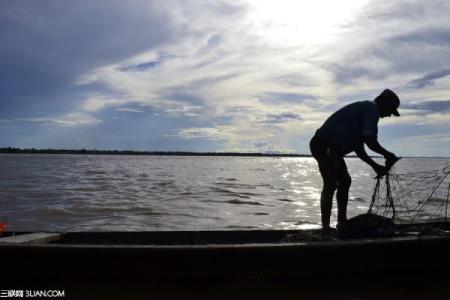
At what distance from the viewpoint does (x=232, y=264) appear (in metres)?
4.42

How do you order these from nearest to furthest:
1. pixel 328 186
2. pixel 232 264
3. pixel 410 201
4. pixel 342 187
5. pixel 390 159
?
pixel 232 264
pixel 390 159
pixel 328 186
pixel 342 187
pixel 410 201

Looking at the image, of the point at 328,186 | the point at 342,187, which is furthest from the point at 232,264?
the point at 342,187

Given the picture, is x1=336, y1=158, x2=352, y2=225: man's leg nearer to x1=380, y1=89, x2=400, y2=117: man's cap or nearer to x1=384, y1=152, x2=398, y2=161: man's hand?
x1=384, y1=152, x2=398, y2=161: man's hand

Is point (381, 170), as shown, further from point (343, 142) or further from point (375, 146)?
point (343, 142)

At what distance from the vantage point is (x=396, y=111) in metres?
5.54

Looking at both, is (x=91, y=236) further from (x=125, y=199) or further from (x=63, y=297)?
(x=125, y=199)

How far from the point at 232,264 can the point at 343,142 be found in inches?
87.7

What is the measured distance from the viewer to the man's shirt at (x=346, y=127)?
541 centimetres

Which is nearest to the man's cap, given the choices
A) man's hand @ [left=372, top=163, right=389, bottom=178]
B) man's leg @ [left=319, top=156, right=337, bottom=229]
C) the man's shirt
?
the man's shirt

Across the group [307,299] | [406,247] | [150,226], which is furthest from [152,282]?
[150,226]

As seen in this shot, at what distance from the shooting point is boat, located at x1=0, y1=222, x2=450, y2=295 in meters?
4.36

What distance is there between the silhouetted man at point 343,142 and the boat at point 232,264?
0.93 meters

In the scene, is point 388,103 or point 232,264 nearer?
point 232,264

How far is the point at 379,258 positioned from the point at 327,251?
2.03 feet
